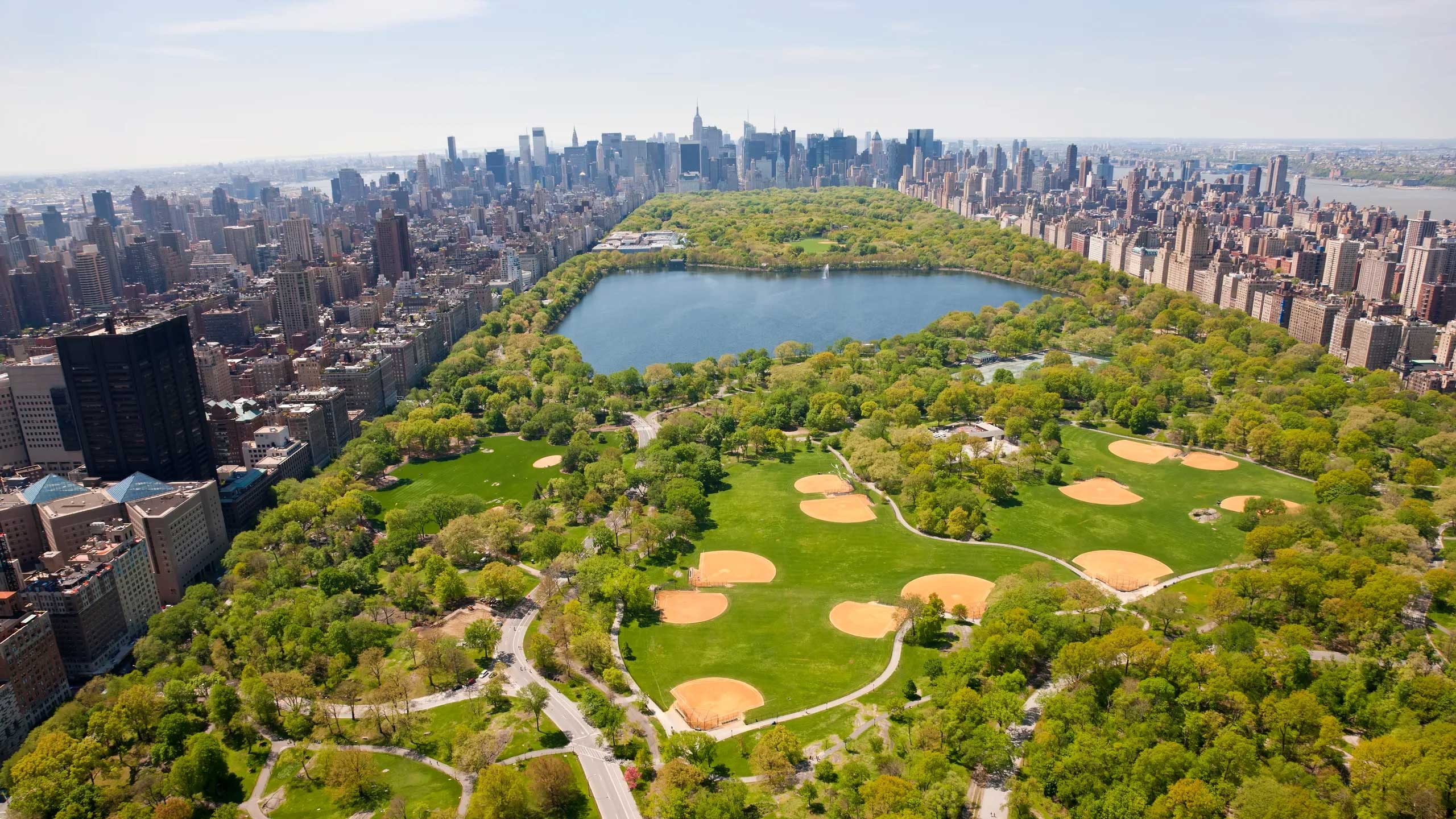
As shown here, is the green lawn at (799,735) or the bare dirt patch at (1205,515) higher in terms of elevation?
the bare dirt patch at (1205,515)

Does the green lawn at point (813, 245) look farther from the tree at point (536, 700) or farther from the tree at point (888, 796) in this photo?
the tree at point (888, 796)

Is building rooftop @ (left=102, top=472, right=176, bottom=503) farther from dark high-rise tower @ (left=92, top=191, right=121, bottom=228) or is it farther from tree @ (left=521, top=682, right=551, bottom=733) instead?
dark high-rise tower @ (left=92, top=191, right=121, bottom=228)

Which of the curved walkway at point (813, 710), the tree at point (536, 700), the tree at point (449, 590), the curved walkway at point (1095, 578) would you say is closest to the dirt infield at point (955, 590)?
the curved walkway at point (1095, 578)

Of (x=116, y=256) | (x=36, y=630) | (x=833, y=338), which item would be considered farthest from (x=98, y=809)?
(x=116, y=256)

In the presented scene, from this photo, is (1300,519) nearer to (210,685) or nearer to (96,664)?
(210,685)

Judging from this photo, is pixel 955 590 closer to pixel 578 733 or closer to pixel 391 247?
pixel 578 733

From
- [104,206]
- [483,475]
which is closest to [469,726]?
[483,475]
